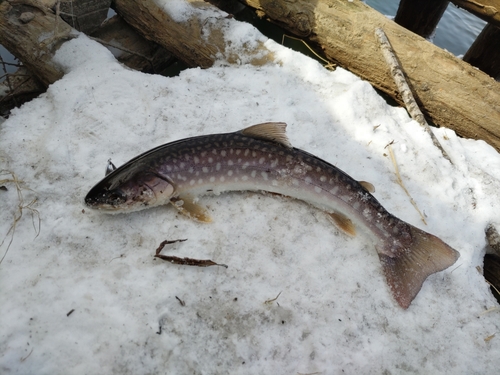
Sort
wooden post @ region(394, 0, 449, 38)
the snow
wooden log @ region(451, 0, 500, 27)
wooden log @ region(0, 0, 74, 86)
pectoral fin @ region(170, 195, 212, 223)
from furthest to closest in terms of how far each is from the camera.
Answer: wooden post @ region(394, 0, 449, 38) → wooden log @ region(451, 0, 500, 27) → wooden log @ region(0, 0, 74, 86) → pectoral fin @ region(170, 195, 212, 223) → the snow

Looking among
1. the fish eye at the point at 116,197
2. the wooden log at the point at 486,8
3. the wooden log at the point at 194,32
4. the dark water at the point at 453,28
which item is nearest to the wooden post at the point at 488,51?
the wooden log at the point at 486,8

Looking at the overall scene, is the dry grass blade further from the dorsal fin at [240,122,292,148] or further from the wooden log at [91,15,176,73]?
the wooden log at [91,15,176,73]

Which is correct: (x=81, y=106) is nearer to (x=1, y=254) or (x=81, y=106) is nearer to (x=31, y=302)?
(x=1, y=254)

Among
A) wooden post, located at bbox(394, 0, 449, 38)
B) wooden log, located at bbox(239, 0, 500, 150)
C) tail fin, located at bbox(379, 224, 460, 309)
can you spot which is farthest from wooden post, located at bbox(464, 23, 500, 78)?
tail fin, located at bbox(379, 224, 460, 309)

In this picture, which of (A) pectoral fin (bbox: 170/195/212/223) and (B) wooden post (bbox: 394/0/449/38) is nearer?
(A) pectoral fin (bbox: 170/195/212/223)

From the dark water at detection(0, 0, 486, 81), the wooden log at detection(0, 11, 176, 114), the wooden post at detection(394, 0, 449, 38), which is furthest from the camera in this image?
the dark water at detection(0, 0, 486, 81)

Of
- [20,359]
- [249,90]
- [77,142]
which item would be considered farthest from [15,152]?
[249,90]

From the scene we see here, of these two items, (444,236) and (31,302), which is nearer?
(31,302)

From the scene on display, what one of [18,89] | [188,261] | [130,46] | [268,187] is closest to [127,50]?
[130,46]
